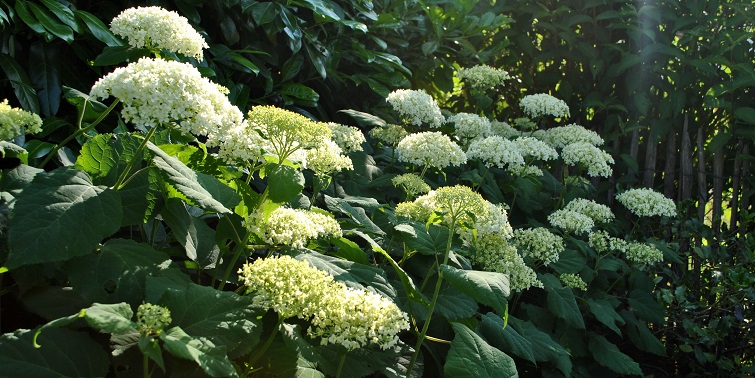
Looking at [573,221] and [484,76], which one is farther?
[484,76]

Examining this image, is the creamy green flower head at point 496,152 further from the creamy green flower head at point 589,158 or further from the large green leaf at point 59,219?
the large green leaf at point 59,219

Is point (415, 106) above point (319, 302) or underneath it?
above

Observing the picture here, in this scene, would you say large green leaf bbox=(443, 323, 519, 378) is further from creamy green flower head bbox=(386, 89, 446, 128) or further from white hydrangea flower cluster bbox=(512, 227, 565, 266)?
creamy green flower head bbox=(386, 89, 446, 128)

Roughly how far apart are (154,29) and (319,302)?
3.25 feet

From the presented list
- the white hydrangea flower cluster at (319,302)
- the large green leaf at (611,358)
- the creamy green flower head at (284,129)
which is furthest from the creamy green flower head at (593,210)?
the white hydrangea flower cluster at (319,302)

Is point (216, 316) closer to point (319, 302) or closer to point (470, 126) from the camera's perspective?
point (319, 302)

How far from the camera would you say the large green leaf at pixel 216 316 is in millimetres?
1505

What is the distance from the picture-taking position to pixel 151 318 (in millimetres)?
1331

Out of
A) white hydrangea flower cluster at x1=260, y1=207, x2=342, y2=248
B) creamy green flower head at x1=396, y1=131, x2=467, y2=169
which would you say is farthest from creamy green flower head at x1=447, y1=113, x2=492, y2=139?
white hydrangea flower cluster at x1=260, y1=207, x2=342, y2=248

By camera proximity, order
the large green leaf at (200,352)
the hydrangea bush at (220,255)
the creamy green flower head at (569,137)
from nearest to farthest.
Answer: the large green leaf at (200,352), the hydrangea bush at (220,255), the creamy green flower head at (569,137)

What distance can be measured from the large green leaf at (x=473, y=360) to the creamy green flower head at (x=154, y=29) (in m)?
1.15

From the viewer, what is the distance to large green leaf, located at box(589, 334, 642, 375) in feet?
9.46

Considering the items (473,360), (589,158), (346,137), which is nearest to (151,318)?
(473,360)

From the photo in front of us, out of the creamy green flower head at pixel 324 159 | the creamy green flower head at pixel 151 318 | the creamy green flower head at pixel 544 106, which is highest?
the creamy green flower head at pixel 544 106
